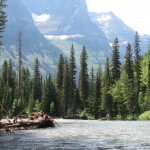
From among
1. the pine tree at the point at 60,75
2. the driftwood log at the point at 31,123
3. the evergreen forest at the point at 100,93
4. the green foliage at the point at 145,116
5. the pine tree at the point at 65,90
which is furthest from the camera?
the pine tree at the point at 60,75

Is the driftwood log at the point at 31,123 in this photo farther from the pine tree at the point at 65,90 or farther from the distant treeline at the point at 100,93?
the pine tree at the point at 65,90

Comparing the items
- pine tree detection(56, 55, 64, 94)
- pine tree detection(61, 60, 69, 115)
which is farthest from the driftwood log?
pine tree detection(56, 55, 64, 94)

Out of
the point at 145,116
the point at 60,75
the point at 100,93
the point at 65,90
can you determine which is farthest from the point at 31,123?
the point at 60,75

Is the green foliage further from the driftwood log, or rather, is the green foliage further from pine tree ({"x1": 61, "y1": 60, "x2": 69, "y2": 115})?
the driftwood log

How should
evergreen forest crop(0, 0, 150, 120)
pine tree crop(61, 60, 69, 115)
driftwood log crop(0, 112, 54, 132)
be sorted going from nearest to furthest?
driftwood log crop(0, 112, 54, 132), evergreen forest crop(0, 0, 150, 120), pine tree crop(61, 60, 69, 115)

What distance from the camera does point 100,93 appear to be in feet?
365

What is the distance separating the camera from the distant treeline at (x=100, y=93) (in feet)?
328

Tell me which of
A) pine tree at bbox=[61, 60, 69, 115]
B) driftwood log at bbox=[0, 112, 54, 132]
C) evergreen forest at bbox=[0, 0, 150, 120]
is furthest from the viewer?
pine tree at bbox=[61, 60, 69, 115]

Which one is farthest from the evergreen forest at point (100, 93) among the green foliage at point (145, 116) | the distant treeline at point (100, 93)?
the green foliage at point (145, 116)

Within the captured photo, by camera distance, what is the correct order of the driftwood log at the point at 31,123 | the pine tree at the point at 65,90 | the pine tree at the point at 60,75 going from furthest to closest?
the pine tree at the point at 60,75
the pine tree at the point at 65,90
the driftwood log at the point at 31,123

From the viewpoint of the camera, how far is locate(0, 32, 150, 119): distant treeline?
99.9 m

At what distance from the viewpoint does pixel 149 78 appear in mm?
98062

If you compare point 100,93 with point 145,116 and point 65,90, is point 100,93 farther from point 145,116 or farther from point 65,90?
point 145,116

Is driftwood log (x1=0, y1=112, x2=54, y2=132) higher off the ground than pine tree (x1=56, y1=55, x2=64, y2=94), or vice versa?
pine tree (x1=56, y1=55, x2=64, y2=94)
